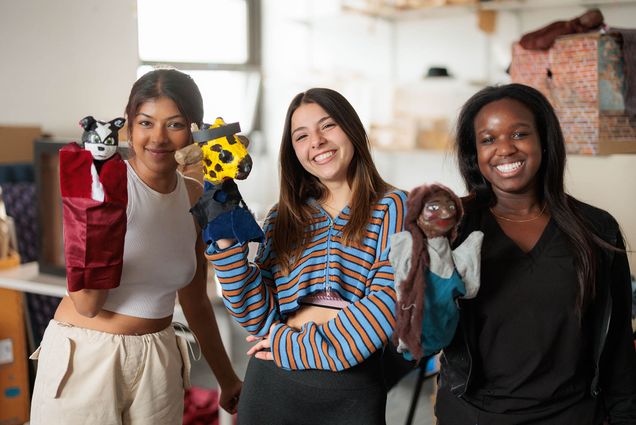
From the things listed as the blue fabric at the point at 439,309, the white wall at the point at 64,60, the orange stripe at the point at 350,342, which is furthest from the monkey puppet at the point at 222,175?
the white wall at the point at 64,60

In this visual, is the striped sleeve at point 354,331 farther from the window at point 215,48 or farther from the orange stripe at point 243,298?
the window at point 215,48

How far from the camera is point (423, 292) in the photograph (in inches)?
39.5

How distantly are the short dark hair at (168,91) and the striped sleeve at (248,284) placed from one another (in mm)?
276

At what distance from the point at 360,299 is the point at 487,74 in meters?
3.10

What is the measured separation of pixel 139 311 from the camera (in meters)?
1.30

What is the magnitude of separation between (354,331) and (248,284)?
0.21 m

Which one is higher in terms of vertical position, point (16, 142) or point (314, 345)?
point (16, 142)

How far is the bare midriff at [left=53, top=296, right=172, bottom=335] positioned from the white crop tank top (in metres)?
0.01

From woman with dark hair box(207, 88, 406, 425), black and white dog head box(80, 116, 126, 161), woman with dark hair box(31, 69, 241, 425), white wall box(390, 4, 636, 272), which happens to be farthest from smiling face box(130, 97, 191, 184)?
white wall box(390, 4, 636, 272)

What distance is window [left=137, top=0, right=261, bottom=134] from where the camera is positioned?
13.4ft

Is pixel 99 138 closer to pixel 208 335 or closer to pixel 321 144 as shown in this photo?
pixel 321 144

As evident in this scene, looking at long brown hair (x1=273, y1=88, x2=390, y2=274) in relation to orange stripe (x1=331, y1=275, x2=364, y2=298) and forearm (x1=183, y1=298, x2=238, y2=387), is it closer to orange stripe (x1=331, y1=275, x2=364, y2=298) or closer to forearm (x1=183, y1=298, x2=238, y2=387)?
orange stripe (x1=331, y1=275, x2=364, y2=298)

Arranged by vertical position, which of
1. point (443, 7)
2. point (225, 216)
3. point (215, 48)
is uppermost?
point (443, 7)

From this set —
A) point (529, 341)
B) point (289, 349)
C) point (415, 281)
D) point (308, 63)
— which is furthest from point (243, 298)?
point (308, 63)
